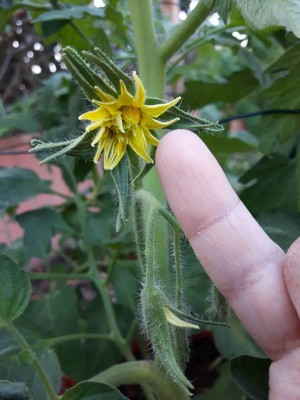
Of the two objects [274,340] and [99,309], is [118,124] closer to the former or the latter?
[274,340]

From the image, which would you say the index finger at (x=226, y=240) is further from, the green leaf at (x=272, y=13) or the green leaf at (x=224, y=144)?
the green leaf at (x=224, y=144)

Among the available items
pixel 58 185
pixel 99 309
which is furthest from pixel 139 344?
pixel 58 185

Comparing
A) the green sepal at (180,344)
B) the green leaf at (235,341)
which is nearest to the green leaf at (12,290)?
the green sepal at (180,344)

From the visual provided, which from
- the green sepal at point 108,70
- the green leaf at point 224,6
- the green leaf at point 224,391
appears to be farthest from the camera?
the green leaf at point 224,391

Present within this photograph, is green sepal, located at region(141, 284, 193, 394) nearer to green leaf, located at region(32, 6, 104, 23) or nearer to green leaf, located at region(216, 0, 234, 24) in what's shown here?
green leaf, located at region(216, 0, 234, 24)

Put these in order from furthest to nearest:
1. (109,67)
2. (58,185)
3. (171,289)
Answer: (58,185) → (171,289) → (109,67)

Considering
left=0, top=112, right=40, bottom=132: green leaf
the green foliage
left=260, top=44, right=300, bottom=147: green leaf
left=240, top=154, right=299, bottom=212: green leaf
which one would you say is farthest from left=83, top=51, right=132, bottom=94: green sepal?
left=0, top=112, right=40, bottom=132: green leaf
